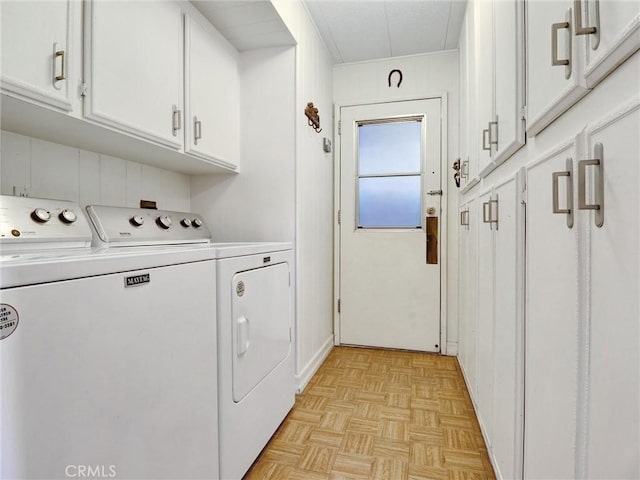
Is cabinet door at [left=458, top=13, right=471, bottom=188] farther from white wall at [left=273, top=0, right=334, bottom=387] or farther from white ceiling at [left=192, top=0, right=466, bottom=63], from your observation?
white wall at [left=273, top=0, right=334, bottom=387]

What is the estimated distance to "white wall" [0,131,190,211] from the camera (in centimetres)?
123

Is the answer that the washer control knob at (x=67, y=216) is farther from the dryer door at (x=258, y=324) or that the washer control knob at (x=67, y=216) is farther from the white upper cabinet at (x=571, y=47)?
the white upper cabinet at (x=571, y=47)

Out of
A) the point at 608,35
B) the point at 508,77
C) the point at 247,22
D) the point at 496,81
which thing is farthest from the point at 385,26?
the point at 608,35

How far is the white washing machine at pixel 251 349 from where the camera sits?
124 centimetres

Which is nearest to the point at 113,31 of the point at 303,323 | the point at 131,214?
the point at 131,214

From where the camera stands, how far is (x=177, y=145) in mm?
1561

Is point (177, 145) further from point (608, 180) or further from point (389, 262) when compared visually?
point (389, 262)

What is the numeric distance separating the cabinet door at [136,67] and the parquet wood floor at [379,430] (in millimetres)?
1515

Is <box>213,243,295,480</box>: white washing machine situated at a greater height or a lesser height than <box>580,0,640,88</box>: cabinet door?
lesser

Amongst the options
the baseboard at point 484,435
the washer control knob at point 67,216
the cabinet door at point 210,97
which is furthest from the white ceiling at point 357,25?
the baseboard at point 484,435

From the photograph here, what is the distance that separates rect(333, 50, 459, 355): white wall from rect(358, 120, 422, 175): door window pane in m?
0.22

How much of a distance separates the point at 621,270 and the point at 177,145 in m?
1.61

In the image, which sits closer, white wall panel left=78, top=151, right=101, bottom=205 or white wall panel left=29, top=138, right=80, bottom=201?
white wall panel left=29, top=138, right=80, bottom=201

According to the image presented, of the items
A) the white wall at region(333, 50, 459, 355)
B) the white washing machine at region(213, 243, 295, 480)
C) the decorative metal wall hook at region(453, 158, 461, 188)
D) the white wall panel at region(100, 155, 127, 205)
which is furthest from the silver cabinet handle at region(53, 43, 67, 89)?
the decorative metal wall hook at region(453, 158, 461, 188)
